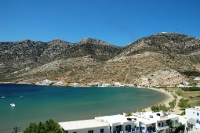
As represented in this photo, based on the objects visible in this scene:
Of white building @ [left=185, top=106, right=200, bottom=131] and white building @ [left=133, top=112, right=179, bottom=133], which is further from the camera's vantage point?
white building @ [left=185, top=106, right=200, bottom=131]

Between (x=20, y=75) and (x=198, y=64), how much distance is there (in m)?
142

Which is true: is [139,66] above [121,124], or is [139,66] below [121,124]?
above

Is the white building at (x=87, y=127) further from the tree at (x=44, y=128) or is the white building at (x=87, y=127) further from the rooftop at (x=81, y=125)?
the tree at (x=44, y=128)

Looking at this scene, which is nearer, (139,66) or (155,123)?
(155,123)

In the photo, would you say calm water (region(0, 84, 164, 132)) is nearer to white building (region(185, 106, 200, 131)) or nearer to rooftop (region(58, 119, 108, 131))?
rooftop (region(58, 119, 108, 131))

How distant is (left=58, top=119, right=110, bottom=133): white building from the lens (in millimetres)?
25469

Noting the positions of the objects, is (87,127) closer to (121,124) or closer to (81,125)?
(81,125)

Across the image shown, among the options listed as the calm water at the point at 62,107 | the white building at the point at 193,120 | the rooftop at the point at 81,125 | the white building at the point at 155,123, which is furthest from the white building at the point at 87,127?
the calm water at the point at 62,107

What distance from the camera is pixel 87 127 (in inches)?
1033

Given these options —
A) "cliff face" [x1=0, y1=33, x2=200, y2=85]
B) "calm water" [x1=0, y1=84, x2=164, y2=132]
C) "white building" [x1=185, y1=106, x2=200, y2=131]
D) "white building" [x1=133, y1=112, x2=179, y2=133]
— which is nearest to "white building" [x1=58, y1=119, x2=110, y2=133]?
"white building" [x1=133, y1=112, x2=179, y2=133]

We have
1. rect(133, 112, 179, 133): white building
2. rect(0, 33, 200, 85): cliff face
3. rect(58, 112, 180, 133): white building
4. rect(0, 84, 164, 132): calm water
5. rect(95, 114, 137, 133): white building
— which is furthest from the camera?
rect(0, 33, 200, 85): cliff face

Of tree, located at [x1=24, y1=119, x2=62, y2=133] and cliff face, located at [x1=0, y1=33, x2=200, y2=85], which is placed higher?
cliff face, located at [x1=0, y1=33, x2=200, y2=85]

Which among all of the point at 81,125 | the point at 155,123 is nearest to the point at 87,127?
the point at 81,125

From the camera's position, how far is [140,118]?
33.2m
